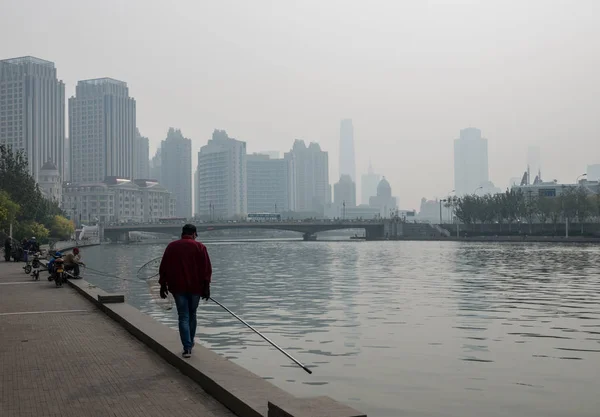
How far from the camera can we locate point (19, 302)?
→ 21922 mm

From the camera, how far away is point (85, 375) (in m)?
10.7

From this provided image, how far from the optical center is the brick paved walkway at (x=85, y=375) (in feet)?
28.8

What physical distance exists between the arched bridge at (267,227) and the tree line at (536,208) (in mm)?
22256

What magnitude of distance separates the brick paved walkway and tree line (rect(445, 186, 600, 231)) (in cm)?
12981

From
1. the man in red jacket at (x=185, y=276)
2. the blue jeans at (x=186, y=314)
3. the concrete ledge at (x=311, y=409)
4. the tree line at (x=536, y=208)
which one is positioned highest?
the tree line at (x=536, y=208)

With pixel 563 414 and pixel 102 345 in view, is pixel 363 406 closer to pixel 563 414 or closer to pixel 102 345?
pixel 563 414

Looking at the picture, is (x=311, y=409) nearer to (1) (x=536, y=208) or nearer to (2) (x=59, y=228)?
(2) (x=59, y=228)

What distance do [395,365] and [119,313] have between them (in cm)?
672

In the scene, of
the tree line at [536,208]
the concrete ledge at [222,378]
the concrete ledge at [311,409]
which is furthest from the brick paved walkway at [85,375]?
the tree line at [536,208]

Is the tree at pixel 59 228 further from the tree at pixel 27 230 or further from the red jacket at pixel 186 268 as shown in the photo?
the red jacket at pixel 186 268

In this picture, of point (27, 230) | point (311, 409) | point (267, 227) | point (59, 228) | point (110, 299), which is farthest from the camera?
point (267, 227)

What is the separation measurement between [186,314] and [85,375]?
5.88 feet

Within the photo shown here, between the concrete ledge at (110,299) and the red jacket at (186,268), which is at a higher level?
the red jacket at (186,268)

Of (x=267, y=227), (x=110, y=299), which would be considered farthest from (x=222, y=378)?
(x=267, y=227)
